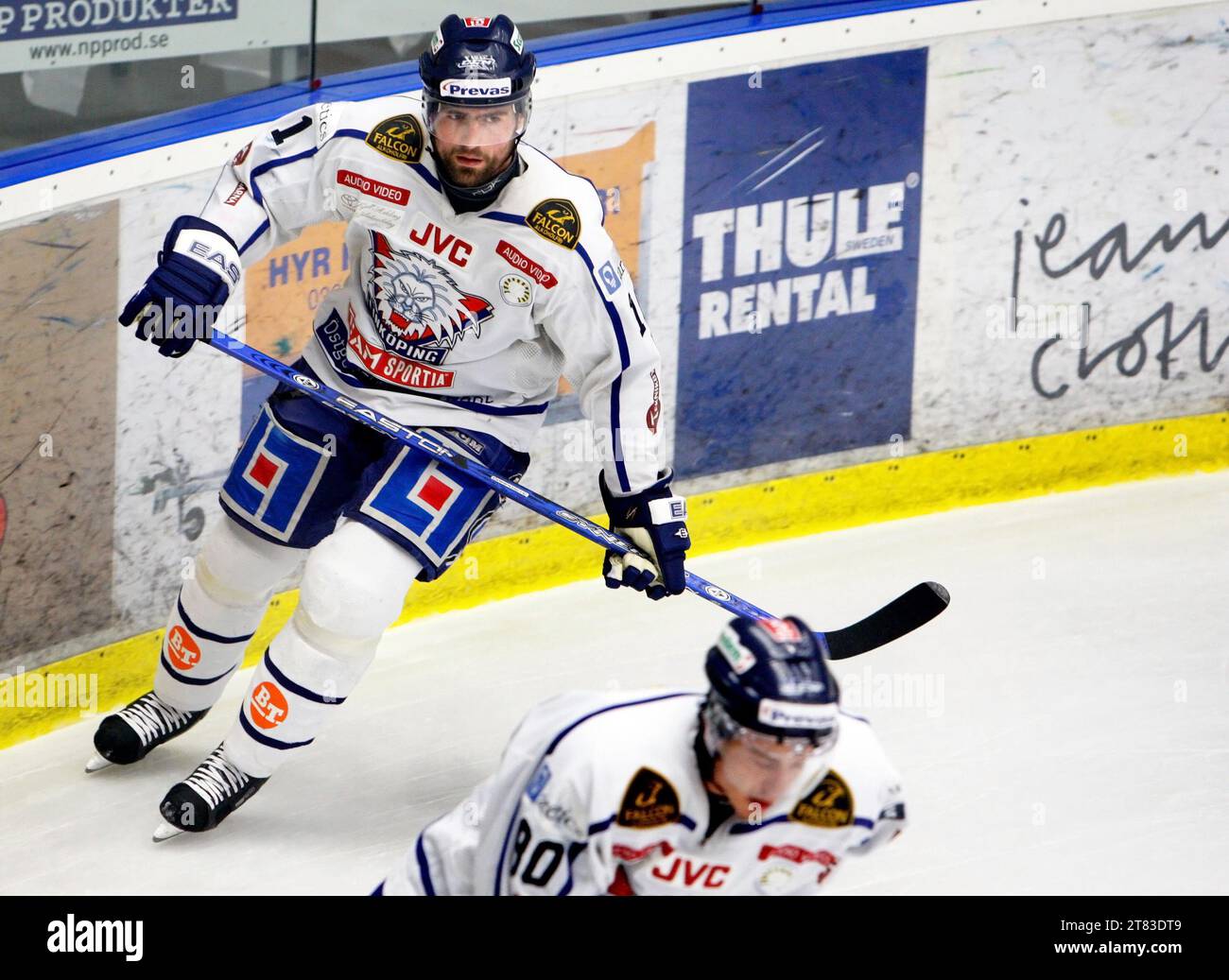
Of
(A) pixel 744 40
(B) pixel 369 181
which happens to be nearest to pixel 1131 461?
(A) pixel 744 40

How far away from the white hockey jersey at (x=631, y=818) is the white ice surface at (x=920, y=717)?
126 centimetres

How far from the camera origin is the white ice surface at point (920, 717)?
3484 millimetres

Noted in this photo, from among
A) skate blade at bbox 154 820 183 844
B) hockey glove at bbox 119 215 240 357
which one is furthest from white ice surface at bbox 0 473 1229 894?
hockey glove at bbox 119 215 240 357

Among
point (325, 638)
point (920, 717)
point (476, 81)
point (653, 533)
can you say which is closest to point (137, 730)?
point (325, 638)

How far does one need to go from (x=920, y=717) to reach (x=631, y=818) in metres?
2.12

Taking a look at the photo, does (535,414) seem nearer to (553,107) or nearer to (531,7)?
(553,107)

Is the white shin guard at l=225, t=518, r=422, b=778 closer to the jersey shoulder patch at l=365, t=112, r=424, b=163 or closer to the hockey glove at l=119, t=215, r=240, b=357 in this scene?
the hockey glove at l=119, t=215, r=240, b=357

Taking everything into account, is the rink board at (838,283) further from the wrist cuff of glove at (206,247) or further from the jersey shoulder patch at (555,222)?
the jersey shoulder patch at (555,222)

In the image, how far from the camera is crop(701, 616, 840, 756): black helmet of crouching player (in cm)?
198

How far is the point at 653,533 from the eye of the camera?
3.43 m

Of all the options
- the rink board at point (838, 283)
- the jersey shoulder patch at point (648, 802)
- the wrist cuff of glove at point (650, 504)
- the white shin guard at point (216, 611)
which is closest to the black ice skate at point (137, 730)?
the white shin guard at point (216, 611)

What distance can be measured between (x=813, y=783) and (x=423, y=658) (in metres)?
2.28

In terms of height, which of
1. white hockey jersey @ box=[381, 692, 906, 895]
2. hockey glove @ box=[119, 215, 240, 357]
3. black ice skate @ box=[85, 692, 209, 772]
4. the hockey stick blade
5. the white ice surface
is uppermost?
hockey glove @ box=[119, 215, 240, 357]
